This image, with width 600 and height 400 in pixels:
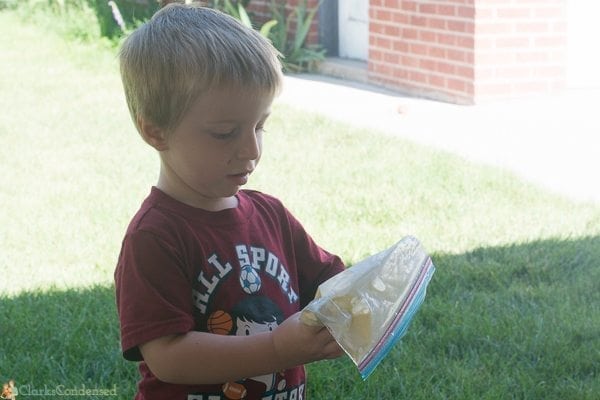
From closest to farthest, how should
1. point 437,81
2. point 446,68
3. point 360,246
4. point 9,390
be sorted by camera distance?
point 9,390 → point 360,246 → point 446,68 → point 437,81

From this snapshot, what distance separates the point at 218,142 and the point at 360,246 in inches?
107

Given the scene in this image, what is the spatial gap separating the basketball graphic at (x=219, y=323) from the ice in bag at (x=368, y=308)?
0.27 m

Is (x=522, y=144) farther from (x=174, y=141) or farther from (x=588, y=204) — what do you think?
(x=174, y=141)

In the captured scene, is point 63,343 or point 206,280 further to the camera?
point 63,343

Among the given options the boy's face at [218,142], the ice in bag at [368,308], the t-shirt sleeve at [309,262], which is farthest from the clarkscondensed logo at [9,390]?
the ice in bag at [368,308]

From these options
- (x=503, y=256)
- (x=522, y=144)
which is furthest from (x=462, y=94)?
(x=503, y=256)

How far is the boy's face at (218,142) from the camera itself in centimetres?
201

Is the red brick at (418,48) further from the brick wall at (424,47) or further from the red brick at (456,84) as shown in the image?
the red brick at (456,84)

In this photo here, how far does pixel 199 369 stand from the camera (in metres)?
1.98

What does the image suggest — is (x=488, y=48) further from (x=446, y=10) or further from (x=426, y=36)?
(x=426, y=36)

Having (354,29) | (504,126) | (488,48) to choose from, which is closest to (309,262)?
(504,126)

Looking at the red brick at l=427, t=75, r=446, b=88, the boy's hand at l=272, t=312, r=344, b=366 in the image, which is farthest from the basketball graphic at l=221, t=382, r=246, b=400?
the red brick at l=427, t=75, r=446, b=88

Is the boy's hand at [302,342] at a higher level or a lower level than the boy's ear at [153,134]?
lower

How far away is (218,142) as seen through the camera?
203 centimetres
